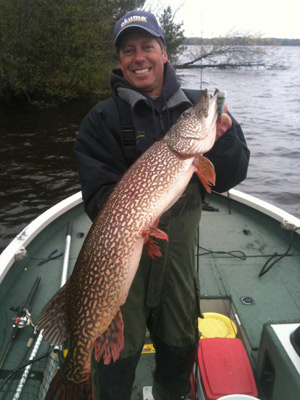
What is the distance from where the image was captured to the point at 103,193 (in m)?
2.13

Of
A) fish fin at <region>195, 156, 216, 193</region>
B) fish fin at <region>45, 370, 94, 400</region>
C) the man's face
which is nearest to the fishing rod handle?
fish fin at <region>45, 370, 94, 400</region>

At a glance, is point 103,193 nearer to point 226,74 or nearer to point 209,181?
point 209,181

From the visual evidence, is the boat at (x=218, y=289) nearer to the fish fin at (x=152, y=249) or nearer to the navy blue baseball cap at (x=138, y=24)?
the fish fin at (x=152, y=249)

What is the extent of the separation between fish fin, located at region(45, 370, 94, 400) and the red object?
32.0 inches

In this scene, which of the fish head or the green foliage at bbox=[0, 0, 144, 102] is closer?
the fish head

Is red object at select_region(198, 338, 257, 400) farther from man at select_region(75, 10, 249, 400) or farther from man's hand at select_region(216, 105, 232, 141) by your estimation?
man's hand at select_region(216, 105, 232, 141)

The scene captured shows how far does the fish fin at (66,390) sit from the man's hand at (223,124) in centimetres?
168

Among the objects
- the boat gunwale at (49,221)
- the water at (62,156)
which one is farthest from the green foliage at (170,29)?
the boat gunwale at (49,221)

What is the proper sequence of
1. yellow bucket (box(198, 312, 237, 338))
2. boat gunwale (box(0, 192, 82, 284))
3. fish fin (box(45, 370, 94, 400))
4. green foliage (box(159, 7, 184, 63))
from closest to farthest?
fish fin (box(45, 370, 94, 400)) → yellow bucket (box(198, 312, 237, 338)) → boat gunwale (box(0, 192, 82, 284)) → green foliage (box(159, 7, 184, 63))

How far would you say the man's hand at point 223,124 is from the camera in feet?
7.11

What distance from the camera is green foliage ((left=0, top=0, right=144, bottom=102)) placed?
14617mm

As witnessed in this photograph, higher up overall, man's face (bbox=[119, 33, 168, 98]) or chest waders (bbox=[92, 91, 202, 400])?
man's face (bbox=[119, 33, 168, 98])

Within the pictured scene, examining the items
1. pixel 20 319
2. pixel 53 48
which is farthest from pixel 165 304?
pixel 53 48

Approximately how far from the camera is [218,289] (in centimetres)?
327
